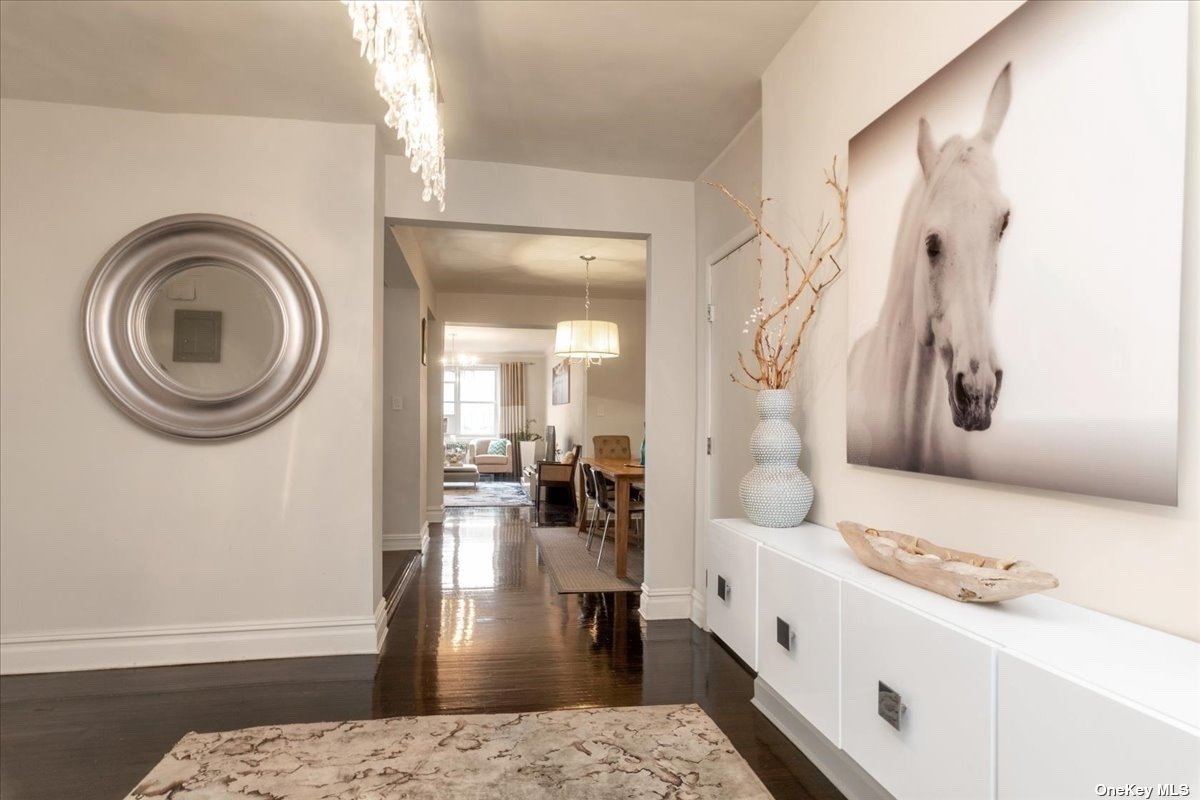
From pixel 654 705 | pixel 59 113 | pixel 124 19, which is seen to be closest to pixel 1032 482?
pixel 654 705

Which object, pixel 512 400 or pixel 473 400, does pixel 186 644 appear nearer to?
pixel 512 400

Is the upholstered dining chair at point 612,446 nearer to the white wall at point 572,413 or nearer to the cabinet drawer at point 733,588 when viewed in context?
the white wall at point 572,413

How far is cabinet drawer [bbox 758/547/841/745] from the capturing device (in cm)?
143

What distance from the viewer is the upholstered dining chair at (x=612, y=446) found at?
668 cm

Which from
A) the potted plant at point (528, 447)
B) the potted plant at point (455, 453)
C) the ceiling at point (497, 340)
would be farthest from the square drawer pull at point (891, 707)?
the potted plant at point (528, 447)

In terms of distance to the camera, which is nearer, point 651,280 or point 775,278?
point 775,278

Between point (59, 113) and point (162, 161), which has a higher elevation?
point (59, 113)

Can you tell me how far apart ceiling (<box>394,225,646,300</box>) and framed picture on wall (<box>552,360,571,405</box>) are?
2380mm

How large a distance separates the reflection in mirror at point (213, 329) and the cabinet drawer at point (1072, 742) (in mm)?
3083

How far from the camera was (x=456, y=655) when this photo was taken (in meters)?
2.92

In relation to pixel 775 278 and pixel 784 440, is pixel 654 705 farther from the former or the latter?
pixel 775 278

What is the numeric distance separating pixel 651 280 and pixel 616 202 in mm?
501

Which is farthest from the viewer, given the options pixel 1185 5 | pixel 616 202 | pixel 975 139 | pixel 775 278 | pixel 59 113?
pixel 616 202

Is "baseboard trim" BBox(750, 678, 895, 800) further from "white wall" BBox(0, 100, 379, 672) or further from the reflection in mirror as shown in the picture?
the reflection in mirror
